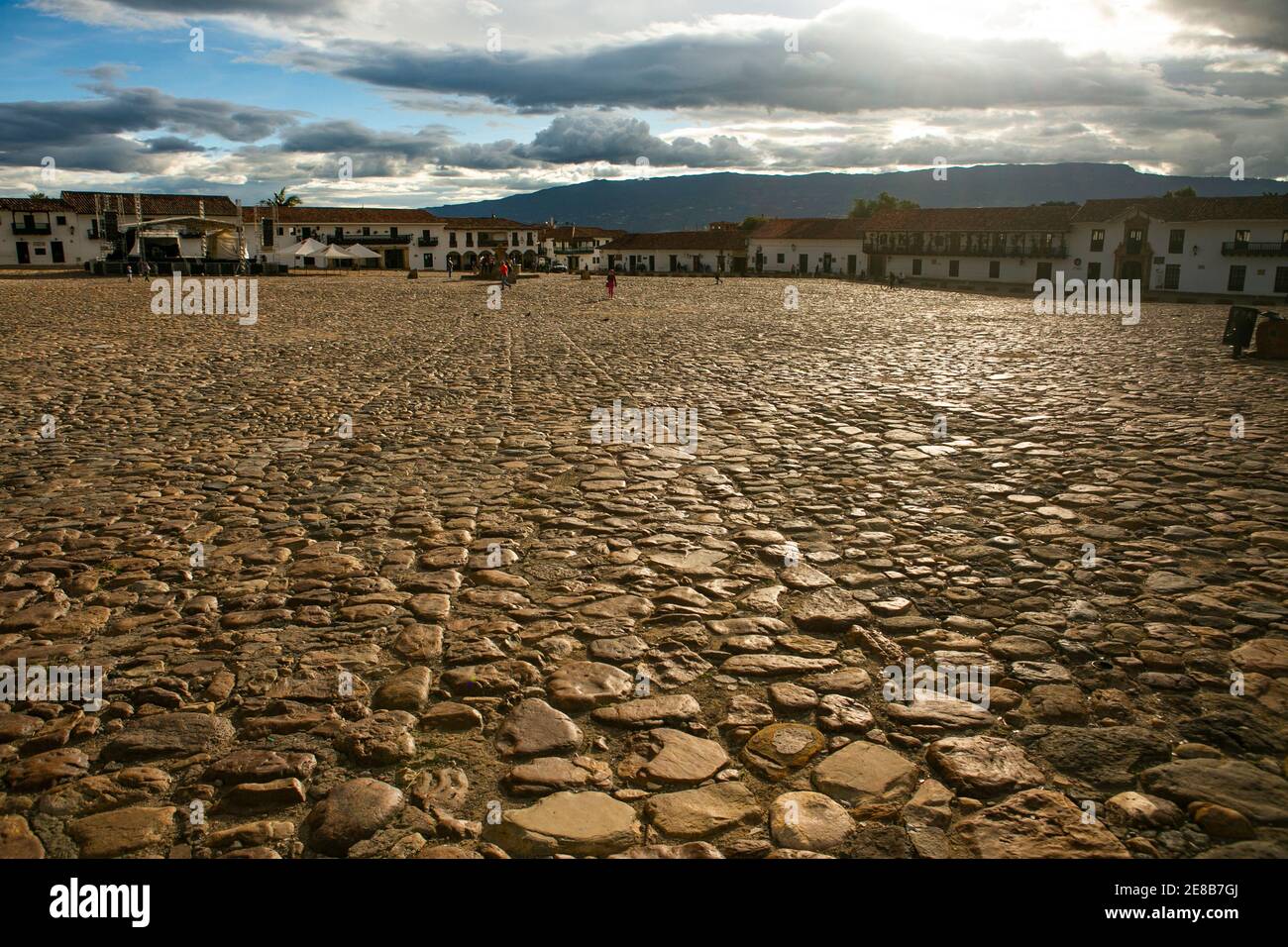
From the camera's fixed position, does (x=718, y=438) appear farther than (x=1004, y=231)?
No

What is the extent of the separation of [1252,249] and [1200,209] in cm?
487

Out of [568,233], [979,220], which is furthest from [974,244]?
[568,233]

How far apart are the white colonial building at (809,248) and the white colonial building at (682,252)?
1988mm

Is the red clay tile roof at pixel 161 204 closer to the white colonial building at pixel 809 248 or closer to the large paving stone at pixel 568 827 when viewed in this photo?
the white colonial building at pixel 809 248

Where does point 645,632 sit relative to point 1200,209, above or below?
below

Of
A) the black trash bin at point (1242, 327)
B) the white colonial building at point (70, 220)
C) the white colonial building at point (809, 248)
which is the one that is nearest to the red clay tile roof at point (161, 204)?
the white colonial building at point (70, 220)

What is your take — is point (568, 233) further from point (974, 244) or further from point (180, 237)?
point (180, 237)

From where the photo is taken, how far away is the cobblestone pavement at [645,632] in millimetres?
2805

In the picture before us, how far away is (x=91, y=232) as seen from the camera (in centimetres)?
8038

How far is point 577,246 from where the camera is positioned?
117 meters

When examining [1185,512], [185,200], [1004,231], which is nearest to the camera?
[1185,512]

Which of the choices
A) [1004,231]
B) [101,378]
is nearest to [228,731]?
[101,378]

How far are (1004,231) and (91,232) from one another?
269 feet
